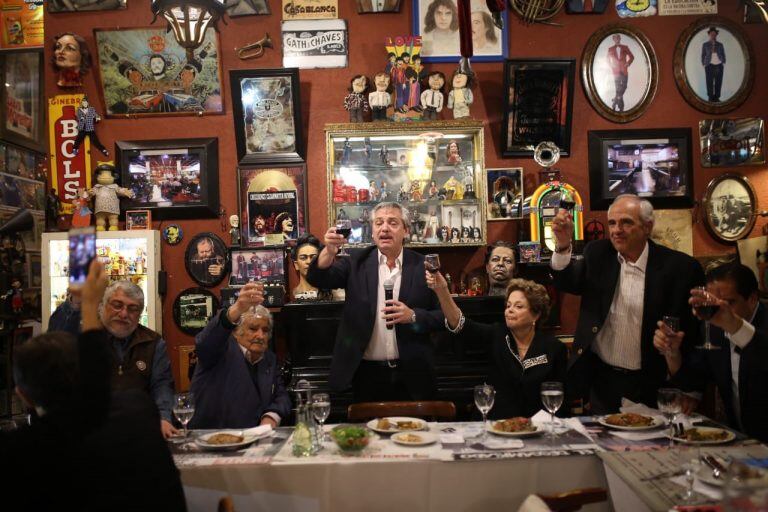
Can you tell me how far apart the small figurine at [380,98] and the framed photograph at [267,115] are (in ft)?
2.11

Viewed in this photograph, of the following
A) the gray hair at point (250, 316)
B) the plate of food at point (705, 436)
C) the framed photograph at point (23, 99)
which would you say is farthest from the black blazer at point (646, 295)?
the framed photograph at point (23, 99)

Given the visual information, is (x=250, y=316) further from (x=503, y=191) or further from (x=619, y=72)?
(x=619, y=72)

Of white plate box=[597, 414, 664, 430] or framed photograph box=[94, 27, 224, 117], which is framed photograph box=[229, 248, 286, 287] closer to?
framed photograph box=[94, 27, 224, 117]

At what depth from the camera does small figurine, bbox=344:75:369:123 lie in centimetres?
537

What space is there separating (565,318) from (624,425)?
2869 mm

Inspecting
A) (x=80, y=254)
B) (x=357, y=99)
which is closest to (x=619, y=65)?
(x=357, y=99)

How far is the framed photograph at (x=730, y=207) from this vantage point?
18.5 feet

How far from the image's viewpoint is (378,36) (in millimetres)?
5586

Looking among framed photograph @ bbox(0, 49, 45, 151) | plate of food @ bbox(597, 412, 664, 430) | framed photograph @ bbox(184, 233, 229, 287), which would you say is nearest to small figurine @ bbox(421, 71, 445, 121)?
framed photograph @ bbox(184, 233, 229, 287)

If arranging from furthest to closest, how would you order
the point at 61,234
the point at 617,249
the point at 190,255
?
the point at 190,255
the point at 61,234
the point at 617,249

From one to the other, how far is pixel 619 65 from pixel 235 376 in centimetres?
433

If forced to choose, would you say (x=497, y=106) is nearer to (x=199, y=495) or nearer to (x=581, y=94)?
(x=581, y=94)

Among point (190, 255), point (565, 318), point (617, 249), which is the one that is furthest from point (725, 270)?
point (190, 255)

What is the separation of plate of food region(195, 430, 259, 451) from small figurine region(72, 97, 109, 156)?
11.8 feet
